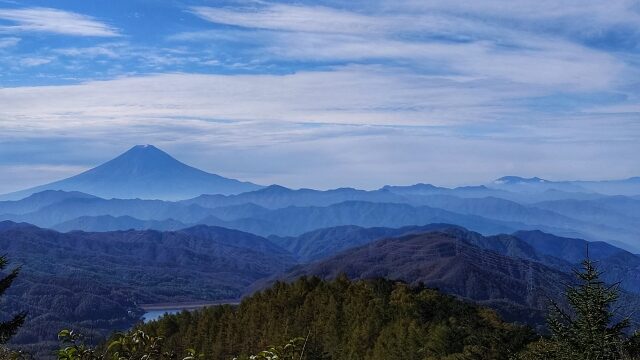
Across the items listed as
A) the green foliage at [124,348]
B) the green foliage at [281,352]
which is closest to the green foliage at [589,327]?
the green foliage at [281,352]

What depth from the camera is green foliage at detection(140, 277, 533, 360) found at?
199ft

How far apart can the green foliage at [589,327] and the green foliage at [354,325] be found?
1890 centimetres

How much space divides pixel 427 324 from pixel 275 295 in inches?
2003

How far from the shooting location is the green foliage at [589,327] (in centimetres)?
1884

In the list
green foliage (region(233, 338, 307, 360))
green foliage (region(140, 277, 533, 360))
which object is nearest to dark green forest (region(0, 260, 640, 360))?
green foliage (region(233, 338, 307, 360))

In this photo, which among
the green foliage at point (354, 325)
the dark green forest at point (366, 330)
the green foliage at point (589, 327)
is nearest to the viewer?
the dark green forest at point (366, 330)

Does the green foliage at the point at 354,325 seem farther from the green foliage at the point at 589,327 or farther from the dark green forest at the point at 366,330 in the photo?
the green foliage at the point at 589,327

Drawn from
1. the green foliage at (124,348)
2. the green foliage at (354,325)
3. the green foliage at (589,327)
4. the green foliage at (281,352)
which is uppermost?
the green foliage at (124,348)

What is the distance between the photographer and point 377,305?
88125mm

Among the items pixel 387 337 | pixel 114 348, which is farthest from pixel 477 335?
pixel 114 348

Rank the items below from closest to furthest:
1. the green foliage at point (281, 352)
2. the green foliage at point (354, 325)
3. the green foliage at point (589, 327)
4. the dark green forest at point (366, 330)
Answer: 1. the green foliage at point (281, 352)
2. the dark green forest at point (366, 330)
3. the green foliage at point (589, 327)
4. the green foliage at point (354, 325)

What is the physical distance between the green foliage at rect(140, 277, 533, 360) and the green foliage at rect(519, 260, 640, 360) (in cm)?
1890

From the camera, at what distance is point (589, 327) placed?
19.6m

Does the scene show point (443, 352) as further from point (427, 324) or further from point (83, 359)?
point (83, 359)
